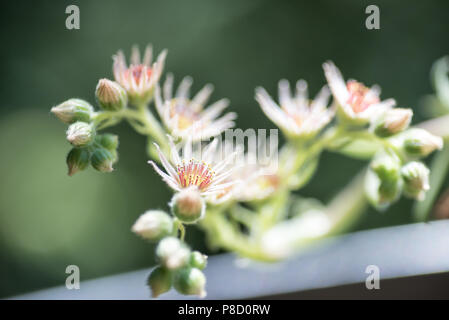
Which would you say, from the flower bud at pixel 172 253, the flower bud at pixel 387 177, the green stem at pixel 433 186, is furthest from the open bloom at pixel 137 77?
the green stem at pixel 433 186

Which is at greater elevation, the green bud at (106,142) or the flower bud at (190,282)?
the green bud at (106,142)

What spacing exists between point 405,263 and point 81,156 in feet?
1.58

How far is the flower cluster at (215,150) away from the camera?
2.05ft

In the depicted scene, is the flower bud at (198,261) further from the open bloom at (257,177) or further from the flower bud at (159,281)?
the open bloom at (257,177)

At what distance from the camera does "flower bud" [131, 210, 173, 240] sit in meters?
0.61

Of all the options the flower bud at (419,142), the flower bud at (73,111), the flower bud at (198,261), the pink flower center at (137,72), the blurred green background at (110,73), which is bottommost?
the flower bud at (198,261)

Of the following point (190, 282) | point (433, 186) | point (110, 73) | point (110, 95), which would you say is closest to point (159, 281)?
point (190, 282)

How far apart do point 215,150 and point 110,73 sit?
1320mm

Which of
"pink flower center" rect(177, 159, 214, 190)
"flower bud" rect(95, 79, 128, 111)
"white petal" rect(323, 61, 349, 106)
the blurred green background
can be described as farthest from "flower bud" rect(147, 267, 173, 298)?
the blurred green background

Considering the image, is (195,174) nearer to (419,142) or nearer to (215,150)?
(215,150)

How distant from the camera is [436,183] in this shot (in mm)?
923

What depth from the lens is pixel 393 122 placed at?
2.27 feet
